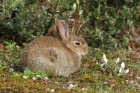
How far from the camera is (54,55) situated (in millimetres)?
7594

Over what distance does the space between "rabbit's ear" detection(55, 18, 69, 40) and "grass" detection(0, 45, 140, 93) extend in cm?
75

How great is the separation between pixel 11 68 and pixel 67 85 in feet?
4.06

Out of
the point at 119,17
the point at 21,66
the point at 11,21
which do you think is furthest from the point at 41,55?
the point at 119,17

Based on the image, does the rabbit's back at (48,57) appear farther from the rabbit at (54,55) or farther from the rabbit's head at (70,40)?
the rabbit's head at (70,40)

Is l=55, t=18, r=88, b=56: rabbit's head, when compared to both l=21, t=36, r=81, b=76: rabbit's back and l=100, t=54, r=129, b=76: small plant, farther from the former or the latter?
l=100, t=54, r=129, b=76: small plant

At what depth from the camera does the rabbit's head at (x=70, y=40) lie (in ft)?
27.4

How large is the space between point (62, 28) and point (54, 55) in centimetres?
98

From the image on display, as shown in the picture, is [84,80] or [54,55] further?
[84,80]

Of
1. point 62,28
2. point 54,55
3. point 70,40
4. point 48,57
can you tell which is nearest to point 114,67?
point 70,40

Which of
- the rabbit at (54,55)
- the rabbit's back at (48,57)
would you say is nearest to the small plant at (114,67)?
the rabbit at (54,55)

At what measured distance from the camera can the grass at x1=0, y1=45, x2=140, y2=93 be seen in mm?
6465

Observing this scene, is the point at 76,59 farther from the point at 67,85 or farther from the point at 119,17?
the point at 119,17

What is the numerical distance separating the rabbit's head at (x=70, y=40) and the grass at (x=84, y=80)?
1.13 feet

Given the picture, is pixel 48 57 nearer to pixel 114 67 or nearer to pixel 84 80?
pixel 84 80
